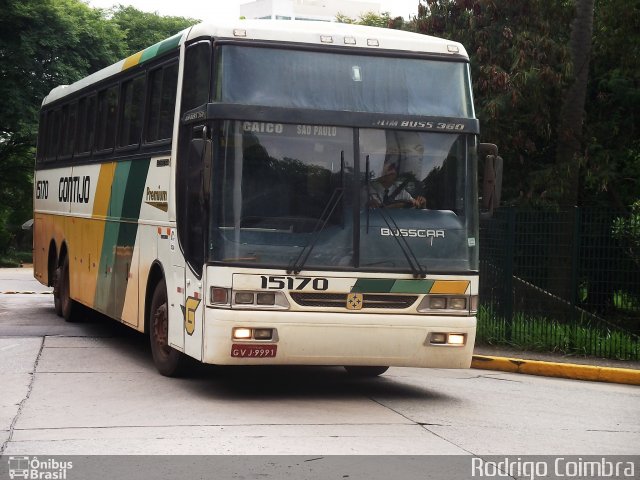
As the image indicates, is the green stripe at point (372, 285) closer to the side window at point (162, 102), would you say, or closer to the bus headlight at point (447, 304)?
the bus headlight at point (447, 304)

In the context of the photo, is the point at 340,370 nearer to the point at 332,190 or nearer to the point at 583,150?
the point at 332,190

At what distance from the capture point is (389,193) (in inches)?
431

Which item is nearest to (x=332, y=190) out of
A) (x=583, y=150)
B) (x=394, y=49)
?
(x=394, y=49)

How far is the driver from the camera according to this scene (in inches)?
428

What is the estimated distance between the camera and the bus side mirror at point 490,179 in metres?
11.5

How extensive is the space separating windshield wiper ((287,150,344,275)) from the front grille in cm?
24

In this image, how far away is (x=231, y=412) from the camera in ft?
33.3

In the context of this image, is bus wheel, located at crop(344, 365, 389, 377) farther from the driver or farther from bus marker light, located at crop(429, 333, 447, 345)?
the driver

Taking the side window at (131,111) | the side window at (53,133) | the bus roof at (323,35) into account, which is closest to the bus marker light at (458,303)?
the bus roof at (323,35)

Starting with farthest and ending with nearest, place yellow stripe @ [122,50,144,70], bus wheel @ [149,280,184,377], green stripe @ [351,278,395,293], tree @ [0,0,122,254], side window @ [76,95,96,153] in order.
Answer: tree @ [0,0,122,254] < side window @ [76,95,96,153] < yellow stripe @ [122,50,144,70] < bus wheel @ [149,280,184,377] < green stripe @ [351,278,395,293]

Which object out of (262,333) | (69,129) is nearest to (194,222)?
(262,333)

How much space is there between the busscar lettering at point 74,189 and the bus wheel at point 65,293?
947 mm

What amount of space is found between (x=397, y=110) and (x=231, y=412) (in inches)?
124

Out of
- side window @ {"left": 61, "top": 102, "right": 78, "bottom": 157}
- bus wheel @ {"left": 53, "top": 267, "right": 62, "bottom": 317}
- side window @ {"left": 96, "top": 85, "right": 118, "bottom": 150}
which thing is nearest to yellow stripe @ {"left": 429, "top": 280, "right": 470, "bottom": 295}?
side window @ {"left": 96, "top": 85, "right": 118, "bottom": 150}
